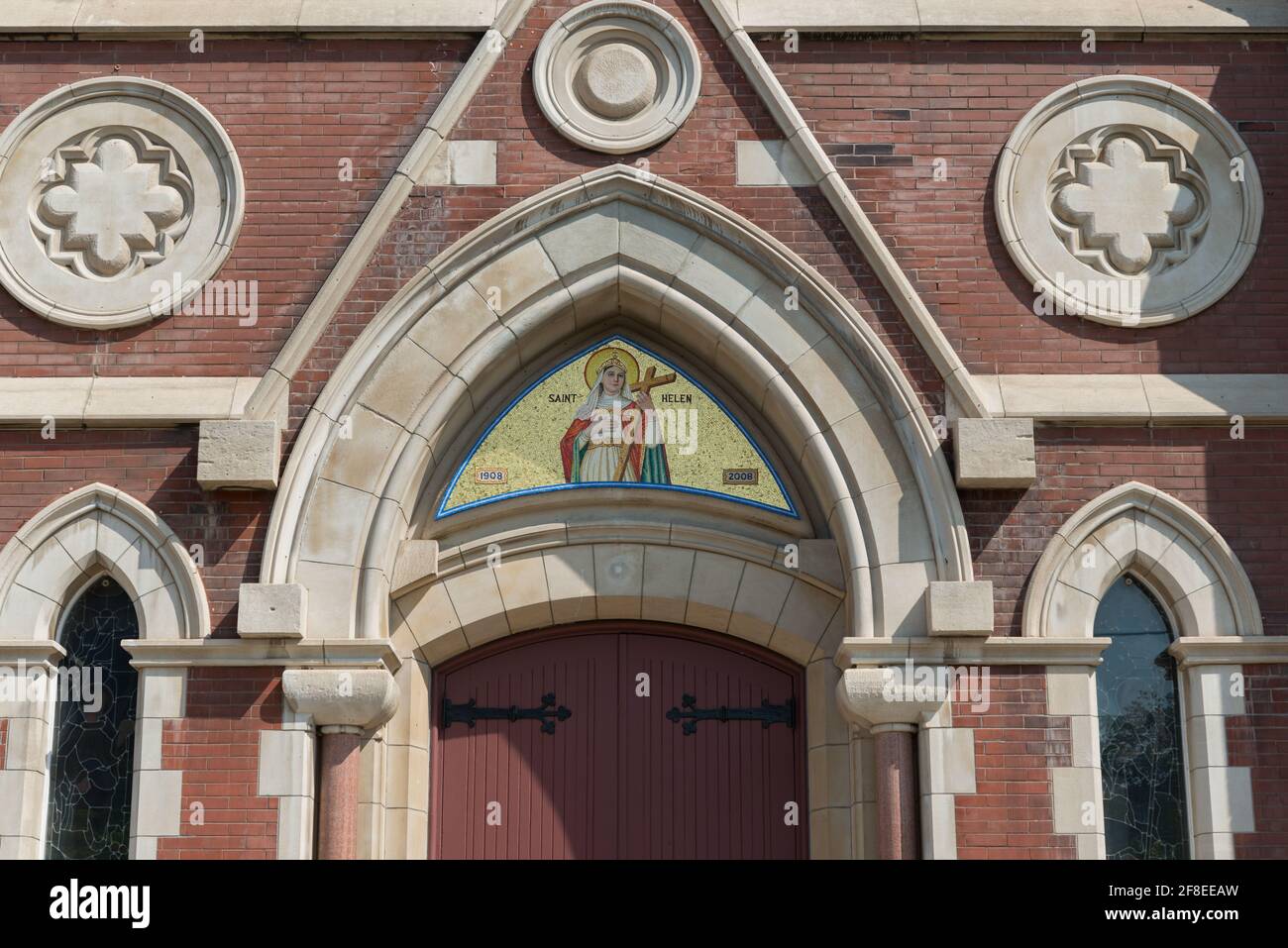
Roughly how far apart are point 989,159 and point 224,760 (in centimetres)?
574

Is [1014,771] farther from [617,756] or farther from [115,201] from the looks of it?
[115,201]

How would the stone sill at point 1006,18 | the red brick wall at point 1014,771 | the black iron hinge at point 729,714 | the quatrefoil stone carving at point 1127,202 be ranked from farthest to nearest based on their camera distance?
the stone sill at point 1006,18 → the black iron hinge at point 729,714 → the quatrefoil stone carving at point 1127,202 → the red brick wall at point 1014,771

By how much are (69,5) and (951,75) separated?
5489 mm

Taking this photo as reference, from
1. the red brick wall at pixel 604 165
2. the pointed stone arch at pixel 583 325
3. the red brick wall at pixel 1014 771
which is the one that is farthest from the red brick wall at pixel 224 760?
the red brick wall at pixel 1014 771

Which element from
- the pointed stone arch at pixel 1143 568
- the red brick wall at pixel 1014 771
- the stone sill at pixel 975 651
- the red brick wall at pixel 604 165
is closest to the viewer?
the red brick wall at pixel 1014 771

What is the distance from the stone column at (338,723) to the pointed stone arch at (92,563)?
79 cm

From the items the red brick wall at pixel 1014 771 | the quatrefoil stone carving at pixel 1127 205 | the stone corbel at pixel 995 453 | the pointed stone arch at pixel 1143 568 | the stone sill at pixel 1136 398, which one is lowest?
the red brick wall at pixel 1014 771

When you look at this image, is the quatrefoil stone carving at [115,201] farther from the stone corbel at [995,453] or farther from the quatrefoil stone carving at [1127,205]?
the quatrefoil stone carving at [1127,205]

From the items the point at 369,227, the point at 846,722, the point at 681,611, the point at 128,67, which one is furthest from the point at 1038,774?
the point at 128,67

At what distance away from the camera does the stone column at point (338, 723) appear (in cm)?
1077

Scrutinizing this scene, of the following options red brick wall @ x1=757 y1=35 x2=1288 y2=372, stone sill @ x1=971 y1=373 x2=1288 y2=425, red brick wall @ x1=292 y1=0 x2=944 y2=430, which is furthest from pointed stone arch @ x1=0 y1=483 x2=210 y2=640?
stone sill @ x1=971 y1=373 x2=1288 y2=425

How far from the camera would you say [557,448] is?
1176 cm

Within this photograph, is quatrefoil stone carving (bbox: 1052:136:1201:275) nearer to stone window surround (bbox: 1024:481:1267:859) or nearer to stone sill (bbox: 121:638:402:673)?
stone window surround (bbox: 1024:481:1267:859)

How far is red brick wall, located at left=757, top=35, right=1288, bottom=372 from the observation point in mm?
11516
